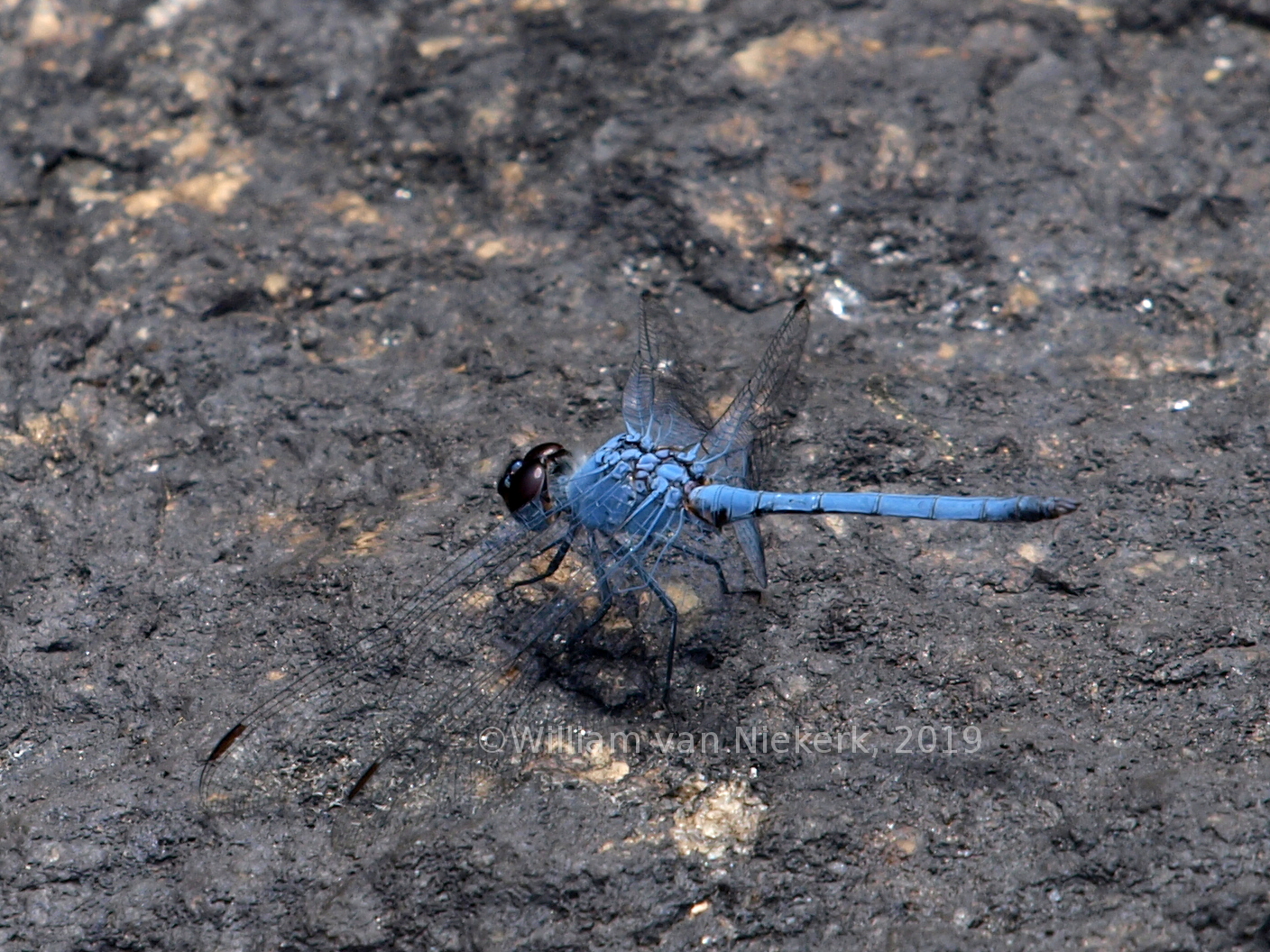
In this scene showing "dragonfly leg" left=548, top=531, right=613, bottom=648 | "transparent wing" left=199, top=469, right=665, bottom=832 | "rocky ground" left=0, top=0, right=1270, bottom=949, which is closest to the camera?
"rocky ground" left=0, top=0, right=1270, bottom=949

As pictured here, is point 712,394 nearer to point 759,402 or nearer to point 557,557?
point 759,402

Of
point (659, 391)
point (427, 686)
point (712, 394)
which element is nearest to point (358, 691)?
point (427, 686)

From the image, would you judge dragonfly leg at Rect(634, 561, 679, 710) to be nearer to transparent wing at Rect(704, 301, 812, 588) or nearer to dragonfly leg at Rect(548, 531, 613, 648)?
dragonfly leg at Rect(548, 531, 613, 648)

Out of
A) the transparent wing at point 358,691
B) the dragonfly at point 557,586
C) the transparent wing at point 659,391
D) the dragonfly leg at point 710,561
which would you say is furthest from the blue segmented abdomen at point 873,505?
the transparent wing at point 358,691

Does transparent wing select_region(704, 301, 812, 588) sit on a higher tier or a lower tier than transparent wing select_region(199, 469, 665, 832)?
higher

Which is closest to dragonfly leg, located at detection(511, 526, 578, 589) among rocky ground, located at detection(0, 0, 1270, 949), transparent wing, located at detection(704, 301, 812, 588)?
rocky ground, located at detection(0, 0, 1270, 949)

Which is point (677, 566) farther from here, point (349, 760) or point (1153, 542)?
point (1153, 542)

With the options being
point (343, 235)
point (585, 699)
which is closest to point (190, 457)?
point (343, 235)
